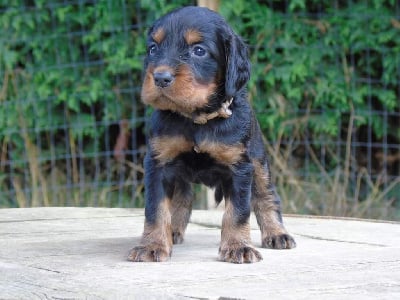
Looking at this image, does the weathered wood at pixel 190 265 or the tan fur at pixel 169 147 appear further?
the tan fur at pixel 169 147

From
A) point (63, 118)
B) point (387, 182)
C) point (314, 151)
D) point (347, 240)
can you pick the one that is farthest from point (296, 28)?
point (347, 240)

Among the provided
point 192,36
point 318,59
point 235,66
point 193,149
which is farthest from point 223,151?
point 318,59

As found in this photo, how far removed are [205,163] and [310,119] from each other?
369 cm

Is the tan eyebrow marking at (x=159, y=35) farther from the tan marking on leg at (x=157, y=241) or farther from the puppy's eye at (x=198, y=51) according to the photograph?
the tan marking on leg at (x=157, y=241)

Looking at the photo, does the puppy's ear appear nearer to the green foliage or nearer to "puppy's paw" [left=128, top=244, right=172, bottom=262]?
"puppy's paw" [left=128, top=244, right=172, bottom=262]

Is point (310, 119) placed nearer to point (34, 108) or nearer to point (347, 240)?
point (34, 108)

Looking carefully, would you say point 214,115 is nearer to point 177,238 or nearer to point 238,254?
point 238,254

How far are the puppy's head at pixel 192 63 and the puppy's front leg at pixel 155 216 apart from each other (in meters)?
0.31

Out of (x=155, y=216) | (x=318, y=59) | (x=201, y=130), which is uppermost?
(x=201, y=130)

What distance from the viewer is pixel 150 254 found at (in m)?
3.40

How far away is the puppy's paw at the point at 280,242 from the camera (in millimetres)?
3871

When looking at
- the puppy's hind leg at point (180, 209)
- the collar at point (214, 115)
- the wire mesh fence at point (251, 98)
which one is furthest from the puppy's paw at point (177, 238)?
the wire mesh fence at point (251, 98)

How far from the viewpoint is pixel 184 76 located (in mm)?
3246

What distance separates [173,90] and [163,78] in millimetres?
59
